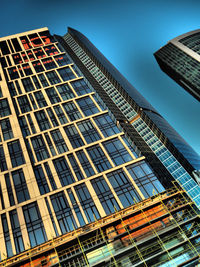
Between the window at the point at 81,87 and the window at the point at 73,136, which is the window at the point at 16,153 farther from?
the window at the point at 81,87

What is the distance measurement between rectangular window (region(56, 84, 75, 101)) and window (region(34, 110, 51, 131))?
6.42 metres

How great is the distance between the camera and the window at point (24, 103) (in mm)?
54281

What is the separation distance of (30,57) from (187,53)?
345 feet

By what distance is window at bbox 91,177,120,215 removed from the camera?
37.2 metres

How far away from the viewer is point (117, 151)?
44969 mm

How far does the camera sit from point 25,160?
4406 centimetres

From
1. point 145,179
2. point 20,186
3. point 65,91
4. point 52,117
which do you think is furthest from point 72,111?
point 145,179

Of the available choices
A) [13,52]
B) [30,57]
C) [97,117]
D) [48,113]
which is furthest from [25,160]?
[13,52]

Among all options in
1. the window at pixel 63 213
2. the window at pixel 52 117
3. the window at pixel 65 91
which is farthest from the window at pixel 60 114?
the window at pixel 63 213

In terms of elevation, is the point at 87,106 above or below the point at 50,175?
above

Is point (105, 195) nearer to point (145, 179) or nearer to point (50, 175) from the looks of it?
point (145, 179)

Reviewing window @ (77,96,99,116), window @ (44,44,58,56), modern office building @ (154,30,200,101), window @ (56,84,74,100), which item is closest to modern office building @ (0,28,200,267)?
window @ (56,84,74,100)

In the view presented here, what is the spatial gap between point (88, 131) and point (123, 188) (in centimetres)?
1432

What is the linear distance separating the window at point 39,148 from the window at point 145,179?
15466 mm
